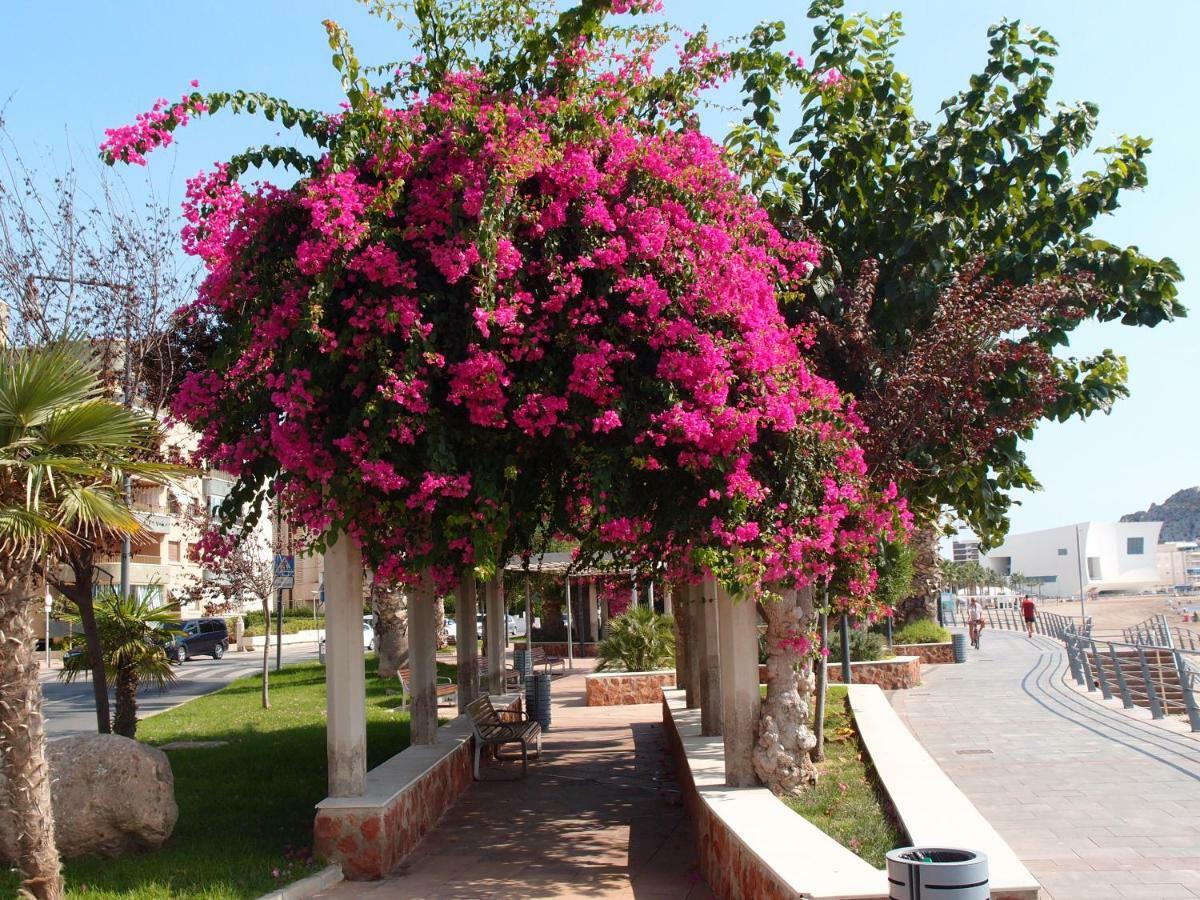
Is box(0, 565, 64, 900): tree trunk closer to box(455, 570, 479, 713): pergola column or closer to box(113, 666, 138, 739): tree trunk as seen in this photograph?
box(113, 666, 138, 739): tree trunk

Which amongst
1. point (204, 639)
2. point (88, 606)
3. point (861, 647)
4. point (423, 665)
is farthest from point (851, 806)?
point (204, 639)

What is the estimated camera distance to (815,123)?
10852 millimetres

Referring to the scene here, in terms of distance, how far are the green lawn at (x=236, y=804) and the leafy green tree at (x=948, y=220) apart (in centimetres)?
590

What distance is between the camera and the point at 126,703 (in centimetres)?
1133

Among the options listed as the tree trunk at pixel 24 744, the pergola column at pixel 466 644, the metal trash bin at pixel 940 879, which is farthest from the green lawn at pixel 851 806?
the pergola column at pixel 466 644

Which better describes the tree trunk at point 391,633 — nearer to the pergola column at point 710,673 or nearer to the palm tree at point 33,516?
the pergola column at point 710,673

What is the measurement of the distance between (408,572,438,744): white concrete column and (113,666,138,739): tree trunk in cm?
280

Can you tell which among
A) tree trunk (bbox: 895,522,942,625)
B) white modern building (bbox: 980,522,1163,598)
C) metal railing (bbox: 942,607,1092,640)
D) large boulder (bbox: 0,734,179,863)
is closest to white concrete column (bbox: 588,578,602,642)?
tree trunk (bbox: 895,522,942,625)

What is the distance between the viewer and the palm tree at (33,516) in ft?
20.5

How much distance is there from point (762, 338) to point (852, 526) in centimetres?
194

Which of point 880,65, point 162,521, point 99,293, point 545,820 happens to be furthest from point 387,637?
point 162,521

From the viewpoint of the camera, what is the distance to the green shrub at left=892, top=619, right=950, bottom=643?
2798cm

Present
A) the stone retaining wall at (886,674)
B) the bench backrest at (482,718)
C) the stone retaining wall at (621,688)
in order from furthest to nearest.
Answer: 1. the stone retaining wall at (621,688)
2. the stone retaining wall at (886,674)
3. the bench backrest at (482,718)

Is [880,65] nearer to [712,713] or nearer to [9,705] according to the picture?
[712,713]
